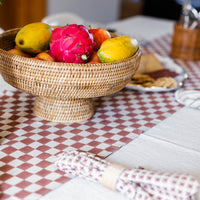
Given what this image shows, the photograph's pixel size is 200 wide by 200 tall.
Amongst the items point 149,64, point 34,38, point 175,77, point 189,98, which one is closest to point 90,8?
point 149,64

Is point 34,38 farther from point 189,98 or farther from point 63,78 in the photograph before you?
point 189,98

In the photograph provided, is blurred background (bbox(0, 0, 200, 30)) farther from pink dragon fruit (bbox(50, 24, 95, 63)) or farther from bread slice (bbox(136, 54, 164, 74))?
pink dragon fruit (bbox(50, 24, 95, 63))

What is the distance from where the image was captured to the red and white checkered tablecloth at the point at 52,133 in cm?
68

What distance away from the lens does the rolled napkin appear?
1.94ft

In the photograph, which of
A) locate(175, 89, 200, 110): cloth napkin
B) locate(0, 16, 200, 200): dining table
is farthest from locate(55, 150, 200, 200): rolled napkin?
locate(175, 89, 200, 110): cloth napkin

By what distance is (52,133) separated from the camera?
0.87 m

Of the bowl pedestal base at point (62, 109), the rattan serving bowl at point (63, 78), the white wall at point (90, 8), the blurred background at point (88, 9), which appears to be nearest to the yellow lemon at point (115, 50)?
the rattan serving bowl at point (63, 78)

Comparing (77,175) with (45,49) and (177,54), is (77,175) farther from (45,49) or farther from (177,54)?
(177,54)

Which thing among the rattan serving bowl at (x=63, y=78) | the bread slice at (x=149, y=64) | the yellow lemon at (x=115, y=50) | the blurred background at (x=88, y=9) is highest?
the yellow lemon at (x=115, y=50)

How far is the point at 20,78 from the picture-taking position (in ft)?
2.70

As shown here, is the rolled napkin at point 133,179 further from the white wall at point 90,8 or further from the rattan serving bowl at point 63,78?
the white wall at point 90,8

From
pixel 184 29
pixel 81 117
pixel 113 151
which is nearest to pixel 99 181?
pixel 113 151

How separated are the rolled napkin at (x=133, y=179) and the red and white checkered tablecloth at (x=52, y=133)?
0.12ft

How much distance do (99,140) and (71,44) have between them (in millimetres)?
244
